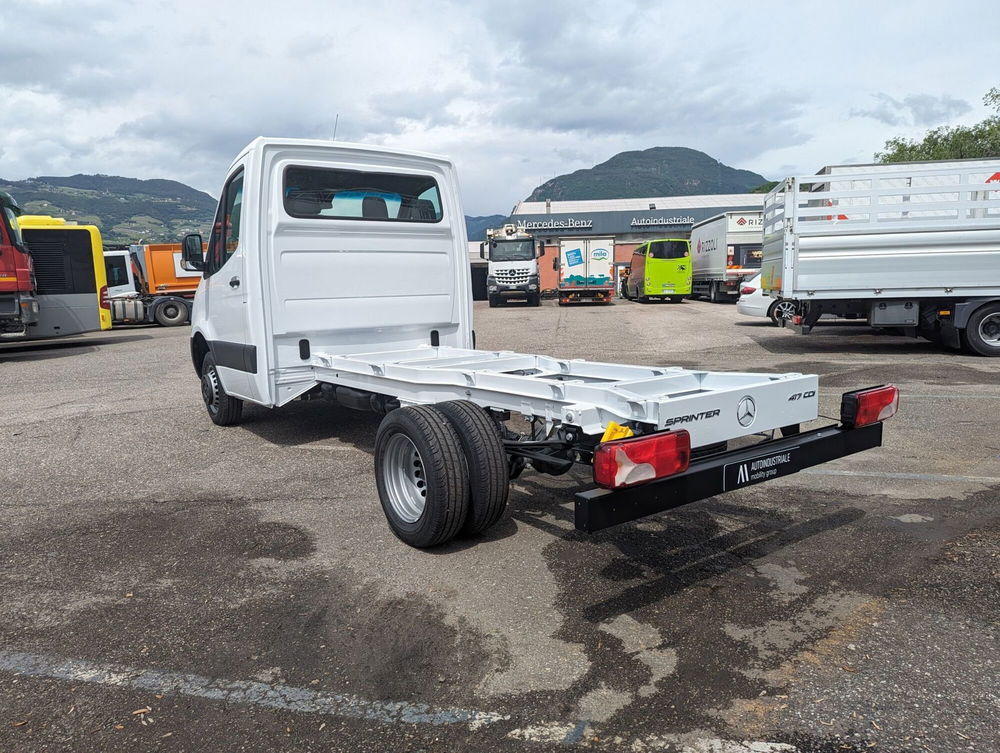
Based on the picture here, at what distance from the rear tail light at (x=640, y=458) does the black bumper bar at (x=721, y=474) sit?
0.07m

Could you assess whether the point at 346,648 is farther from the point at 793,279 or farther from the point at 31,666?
the point at 793,279

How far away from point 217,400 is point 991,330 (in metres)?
10.9

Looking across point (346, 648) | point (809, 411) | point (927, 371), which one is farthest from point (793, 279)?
point (346, 648)

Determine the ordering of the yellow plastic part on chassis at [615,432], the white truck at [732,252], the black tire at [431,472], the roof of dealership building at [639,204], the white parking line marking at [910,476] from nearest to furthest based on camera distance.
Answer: the yellow plastic part on chassis at [615,432], the black tire at [431,472], the white parking line marking at [910,476], the white truck at [732,252], the roof of dealership building at [639,204]

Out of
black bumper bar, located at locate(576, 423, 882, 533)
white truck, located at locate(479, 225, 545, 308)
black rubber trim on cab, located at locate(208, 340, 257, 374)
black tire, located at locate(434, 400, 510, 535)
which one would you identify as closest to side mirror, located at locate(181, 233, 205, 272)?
black rubber trim on cab, located at locate(208, 340, 257, 374)

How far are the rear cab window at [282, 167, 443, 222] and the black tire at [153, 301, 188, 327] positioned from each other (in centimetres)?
2036

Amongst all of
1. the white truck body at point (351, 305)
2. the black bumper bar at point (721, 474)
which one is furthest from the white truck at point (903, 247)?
the black bumper bar at point (721, 474)

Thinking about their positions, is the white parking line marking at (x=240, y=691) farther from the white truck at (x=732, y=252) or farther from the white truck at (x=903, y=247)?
the white truck at (x=732, y=252)

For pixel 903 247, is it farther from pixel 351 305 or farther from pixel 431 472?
pixel 431 472

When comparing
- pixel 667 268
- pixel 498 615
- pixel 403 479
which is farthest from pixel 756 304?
pixel 498 615

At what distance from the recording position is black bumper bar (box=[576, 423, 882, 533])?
276 cm

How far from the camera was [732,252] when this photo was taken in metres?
26.6

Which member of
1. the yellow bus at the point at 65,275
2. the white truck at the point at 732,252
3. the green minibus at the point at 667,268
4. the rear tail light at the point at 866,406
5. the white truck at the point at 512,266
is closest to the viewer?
the rear tail light at the point at 866,406

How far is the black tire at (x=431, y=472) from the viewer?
3.46m
